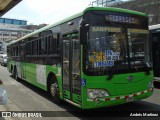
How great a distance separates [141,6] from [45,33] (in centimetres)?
3018

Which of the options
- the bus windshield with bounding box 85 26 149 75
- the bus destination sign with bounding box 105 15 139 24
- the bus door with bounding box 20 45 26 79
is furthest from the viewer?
the bus door with bounding box 20 45 26 79

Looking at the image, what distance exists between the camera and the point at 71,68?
776 cm

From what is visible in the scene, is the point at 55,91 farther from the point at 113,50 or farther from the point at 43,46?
the point at 113,50

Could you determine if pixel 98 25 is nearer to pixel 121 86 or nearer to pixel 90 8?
pixel 90 8

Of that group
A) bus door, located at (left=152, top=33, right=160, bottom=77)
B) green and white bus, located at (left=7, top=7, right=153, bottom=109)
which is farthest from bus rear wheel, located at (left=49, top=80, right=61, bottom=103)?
bus door, located at (left=152, top=33, right=160, bottom=77)

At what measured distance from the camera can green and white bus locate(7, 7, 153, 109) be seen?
22.5 feet

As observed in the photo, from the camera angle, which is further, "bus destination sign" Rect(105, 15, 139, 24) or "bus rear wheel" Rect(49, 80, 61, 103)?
"bus rear wheel" Rect(49, 80, 61, 103)

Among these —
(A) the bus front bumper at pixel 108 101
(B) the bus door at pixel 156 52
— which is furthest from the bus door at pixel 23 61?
(A) the bus front bumper at pixel 108 101

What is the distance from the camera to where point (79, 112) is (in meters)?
8.20

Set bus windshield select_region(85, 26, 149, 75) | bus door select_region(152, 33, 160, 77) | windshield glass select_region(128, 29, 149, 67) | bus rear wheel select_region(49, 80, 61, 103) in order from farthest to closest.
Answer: bus door select_region(152, 33, 160, 77), bus rear wheel select_region(49, 80, 61, 103), windshield glass select_region(128, 29, 149, 67), bus windshield select_region(85, 26, 149, 75)

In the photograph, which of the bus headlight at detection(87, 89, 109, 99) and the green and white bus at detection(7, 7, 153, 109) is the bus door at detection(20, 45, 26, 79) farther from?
the bus headlight at detection(87, 89, 109, 99)

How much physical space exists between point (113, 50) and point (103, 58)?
0.36 meters

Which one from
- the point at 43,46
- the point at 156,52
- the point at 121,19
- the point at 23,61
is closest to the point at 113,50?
the point at 121,19

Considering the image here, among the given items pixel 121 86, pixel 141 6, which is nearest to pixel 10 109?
pixel 121 86
